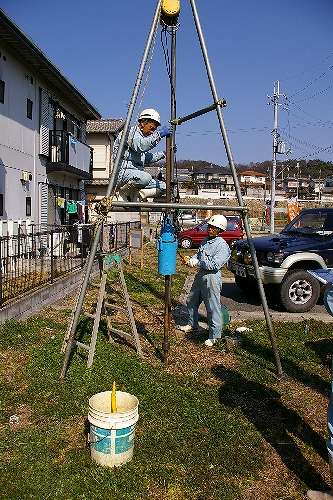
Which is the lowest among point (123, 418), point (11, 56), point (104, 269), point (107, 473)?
point (107, 473)

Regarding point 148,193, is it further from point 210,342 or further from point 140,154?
point 210,342

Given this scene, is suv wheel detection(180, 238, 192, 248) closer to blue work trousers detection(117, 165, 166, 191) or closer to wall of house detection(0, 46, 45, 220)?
wall of house detection(0, 46, 45, 220)

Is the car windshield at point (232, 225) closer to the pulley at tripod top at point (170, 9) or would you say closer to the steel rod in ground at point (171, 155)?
the steel rod in ground at point (171, 155)

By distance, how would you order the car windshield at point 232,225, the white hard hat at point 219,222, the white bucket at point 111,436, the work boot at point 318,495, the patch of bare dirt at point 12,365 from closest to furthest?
1. the work boot at point 318,495
2. the white bucket at point 111,436
3. the patch of bare dirt at point 12,365
4. the white hard hat at point 219,222
5. the car windshield at point 232,225

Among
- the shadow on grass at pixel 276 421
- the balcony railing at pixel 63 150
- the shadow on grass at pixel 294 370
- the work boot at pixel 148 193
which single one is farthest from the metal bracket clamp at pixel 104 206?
the balcony railing at pixel 63 150

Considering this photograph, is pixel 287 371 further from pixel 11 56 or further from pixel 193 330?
pixel 11 56

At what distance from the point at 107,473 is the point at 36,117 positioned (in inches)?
530

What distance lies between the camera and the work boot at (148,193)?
5727 millimetres

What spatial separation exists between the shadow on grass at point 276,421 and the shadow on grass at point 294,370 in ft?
1.74

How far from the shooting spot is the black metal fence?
751 cm

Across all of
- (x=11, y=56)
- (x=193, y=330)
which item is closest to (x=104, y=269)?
(x=193, y=330)

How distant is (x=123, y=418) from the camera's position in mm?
3238

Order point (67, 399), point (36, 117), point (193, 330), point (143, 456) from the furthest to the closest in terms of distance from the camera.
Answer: point (36, 117) < point (193, 330) < point (67, 399) < point (143, 456)

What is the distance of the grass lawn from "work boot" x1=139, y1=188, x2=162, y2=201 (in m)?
1.96
